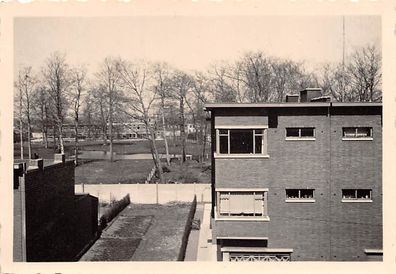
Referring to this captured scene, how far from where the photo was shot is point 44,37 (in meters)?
13.3

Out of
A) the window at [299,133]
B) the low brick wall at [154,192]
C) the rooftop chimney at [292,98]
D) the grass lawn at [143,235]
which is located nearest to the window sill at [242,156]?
the window at [299,133]

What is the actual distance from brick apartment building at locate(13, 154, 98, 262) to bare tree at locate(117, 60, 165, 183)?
32.4ft

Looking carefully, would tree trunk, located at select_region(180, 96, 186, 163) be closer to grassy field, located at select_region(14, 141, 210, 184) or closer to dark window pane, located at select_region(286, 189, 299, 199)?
grassy field, located at select_region(14, 141, 210, 184)

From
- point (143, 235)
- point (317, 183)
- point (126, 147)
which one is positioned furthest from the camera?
point (126, 147)

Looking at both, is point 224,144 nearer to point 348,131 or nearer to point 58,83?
point 348,131

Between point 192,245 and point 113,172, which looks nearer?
point 192,245

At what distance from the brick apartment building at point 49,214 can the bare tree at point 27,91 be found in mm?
5235

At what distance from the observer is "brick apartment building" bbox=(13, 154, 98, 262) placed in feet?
40.5

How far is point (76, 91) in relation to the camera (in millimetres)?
29922

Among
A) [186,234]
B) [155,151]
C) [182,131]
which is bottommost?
[186,234]

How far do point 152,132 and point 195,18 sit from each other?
81.0ft

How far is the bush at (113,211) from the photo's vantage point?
2384cm

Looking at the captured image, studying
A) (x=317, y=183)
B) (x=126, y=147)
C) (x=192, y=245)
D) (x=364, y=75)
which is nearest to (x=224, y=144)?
(x=317, y=183)

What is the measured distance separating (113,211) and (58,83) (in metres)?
9.11
